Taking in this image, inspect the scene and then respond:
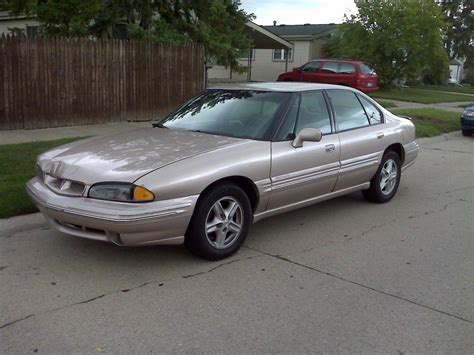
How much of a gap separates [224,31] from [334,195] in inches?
436

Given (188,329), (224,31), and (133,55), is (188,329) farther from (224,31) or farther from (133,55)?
(224,31)

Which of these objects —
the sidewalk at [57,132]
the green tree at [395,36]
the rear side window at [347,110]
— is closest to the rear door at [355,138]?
the rear side window at [347,110]

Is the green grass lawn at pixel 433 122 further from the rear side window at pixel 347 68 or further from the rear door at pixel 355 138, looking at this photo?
the rear door at pixel 355 138

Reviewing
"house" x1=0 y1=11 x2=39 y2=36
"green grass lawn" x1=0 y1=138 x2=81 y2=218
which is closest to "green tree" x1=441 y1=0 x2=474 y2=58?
"house" x1=0 y1=11 x2=39 y2=36

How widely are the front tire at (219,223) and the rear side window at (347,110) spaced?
5.90ft

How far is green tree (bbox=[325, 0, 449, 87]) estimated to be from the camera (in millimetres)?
26969

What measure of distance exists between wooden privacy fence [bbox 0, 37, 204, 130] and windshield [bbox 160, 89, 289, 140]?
19.8 feet

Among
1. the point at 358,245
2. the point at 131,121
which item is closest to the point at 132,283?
the point at 358,245

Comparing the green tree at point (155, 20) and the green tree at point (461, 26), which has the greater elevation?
the green tree at point (461, 26)

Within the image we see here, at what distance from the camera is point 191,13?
54.0 ft

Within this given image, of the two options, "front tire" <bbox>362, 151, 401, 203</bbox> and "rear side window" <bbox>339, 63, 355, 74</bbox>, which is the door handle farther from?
"rear side window" <bbox>339, 63, 355, 74</bbox>

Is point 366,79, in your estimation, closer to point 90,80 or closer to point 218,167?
point 90,80

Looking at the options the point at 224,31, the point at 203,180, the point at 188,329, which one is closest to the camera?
the point at 188,329

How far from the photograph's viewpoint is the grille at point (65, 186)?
13.8 ft
